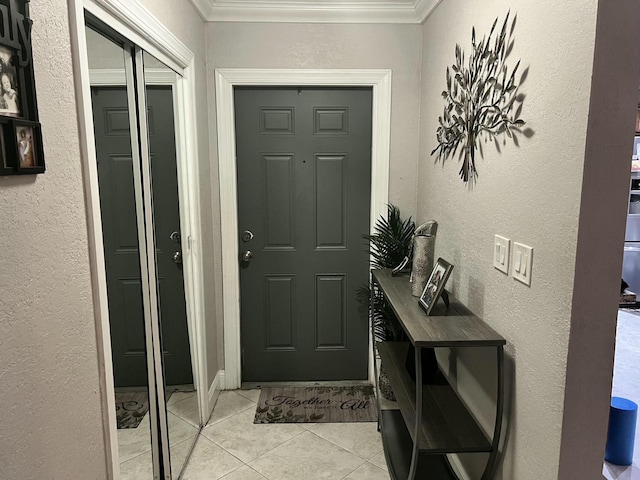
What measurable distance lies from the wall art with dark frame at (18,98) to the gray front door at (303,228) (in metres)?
1.93

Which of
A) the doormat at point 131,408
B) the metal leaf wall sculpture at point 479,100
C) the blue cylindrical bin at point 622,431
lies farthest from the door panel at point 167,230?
the blue cylindrical bin at point 622,431

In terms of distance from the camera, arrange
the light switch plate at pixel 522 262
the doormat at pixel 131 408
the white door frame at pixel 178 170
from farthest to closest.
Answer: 1. the doormat at pixel 131 408
2. the light switch plate at pixel 522 262
3. the white door frame at pixel 178 170

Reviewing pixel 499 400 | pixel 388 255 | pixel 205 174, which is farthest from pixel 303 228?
pixel 499 400

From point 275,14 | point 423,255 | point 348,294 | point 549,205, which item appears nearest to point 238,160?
point 275,14

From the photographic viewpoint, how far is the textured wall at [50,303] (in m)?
0.94

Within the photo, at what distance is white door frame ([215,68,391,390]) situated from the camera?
9.15ft

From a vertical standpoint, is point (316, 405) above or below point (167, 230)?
below

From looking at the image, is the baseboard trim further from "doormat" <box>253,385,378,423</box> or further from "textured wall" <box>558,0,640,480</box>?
"textured wall" <box>558,0,640,480</box>

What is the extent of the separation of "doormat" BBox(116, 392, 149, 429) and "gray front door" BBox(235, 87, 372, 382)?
1311mm

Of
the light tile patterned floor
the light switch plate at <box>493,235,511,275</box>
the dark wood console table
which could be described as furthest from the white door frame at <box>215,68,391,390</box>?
the light switch plate at <box>493,235,511,275</box>

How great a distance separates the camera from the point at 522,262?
1.46 meters

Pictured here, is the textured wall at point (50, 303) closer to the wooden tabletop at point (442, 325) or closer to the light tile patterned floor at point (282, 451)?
the wooden tabletop at point (442, 325)

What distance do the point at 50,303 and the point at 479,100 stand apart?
161 cm

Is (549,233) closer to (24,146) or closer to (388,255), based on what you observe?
(24,146)
